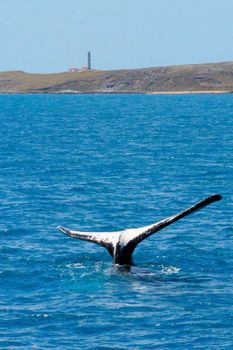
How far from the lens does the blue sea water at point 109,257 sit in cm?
3098

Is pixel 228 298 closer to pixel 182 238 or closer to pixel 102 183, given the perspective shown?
pixel 182 238

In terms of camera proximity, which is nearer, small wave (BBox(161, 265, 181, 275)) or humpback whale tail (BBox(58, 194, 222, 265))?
humpback whale tail (BBox(58, 194, 222, 265))

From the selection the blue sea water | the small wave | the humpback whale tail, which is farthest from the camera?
the small wave

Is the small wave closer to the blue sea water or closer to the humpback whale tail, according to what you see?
the blue sea water

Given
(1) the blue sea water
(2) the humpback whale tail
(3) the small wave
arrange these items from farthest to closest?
(3) the small wave → (2) the humpback whale tail → (1) the blue sea water

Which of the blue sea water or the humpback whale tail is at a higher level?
the humpback whale tail

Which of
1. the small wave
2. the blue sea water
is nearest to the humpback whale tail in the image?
the blue sea water

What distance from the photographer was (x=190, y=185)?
66.1 meters

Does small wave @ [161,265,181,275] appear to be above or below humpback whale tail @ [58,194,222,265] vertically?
below

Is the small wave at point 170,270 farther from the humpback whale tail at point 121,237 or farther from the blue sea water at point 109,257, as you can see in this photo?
the humpback whale tail at point 121,237

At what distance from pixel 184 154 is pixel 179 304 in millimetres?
60895

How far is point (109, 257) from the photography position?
4097 centimetres

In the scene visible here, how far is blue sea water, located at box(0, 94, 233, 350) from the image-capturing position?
3098 centimetres

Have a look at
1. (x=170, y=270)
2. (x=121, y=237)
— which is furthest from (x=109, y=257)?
(x=121, y=237)
